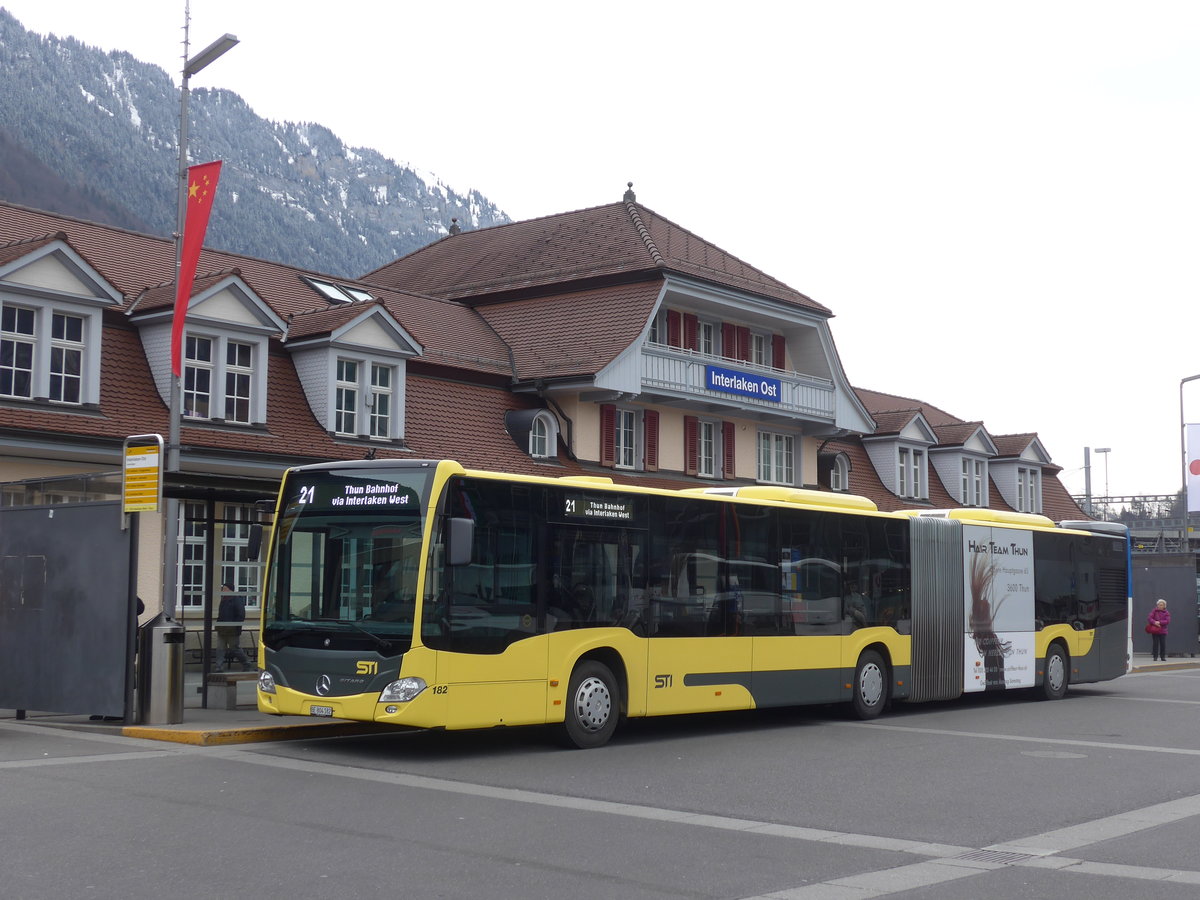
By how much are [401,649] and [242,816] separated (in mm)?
3495

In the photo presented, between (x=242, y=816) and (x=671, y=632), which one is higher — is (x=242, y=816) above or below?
below

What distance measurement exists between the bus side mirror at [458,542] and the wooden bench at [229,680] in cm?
553

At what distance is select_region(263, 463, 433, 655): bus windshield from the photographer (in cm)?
1359

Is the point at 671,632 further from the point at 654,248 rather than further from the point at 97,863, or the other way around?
the point at 654,248

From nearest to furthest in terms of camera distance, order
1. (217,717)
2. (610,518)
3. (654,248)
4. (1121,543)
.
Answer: (610,518) → (217,717) → (1121,543) → (654,248)

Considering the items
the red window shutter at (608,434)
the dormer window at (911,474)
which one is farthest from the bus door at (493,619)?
the dormer window at (911,474)

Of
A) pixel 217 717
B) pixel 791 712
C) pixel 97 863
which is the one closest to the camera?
pixel 97 863

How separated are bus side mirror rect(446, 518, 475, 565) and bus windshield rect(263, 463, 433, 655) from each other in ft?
1.01

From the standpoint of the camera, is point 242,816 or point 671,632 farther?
point 671,632

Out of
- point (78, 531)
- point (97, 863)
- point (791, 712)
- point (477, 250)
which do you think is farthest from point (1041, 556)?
point (477, 250)

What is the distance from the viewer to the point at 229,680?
58.6ft

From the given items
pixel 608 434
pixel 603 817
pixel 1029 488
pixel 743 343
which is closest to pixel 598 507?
pixel 603 817

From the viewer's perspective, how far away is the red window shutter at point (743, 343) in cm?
3838

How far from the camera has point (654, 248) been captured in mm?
35438
